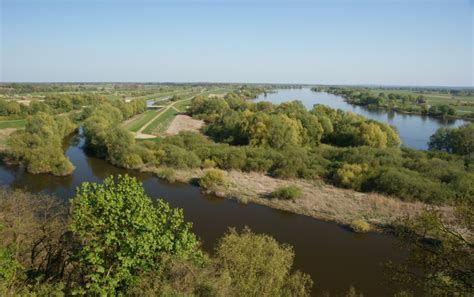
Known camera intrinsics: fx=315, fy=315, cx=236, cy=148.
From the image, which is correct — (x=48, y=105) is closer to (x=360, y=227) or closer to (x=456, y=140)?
(x=360, y=227)

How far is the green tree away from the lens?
30.9ft

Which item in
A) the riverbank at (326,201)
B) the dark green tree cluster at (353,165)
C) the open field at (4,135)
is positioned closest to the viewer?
the riverbank at (326,201)

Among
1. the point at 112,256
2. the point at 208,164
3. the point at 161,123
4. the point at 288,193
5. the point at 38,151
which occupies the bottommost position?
the point at 288,193

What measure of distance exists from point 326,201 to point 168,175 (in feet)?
58.5

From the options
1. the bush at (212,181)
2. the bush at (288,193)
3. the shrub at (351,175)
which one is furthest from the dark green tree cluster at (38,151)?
the shrub at (351,175)

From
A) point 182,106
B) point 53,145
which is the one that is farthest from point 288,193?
point 182,106

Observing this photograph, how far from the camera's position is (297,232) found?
81.7 feet

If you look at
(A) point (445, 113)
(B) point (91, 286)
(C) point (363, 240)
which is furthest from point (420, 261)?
(A) point (445, 113)

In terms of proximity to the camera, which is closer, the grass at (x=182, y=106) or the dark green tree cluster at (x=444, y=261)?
the dark green tree cluster at (x=444, y=261)

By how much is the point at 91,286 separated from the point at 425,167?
119 ft

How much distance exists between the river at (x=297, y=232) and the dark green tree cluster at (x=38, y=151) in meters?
1.07

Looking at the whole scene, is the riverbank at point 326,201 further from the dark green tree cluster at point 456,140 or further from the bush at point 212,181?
the dark green tree cluster at point 456,140

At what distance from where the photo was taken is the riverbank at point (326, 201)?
88.6ft

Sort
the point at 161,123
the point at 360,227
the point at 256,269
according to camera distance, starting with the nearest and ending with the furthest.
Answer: the point at 256,269 < the point at 360,227 < the point at 161,123
